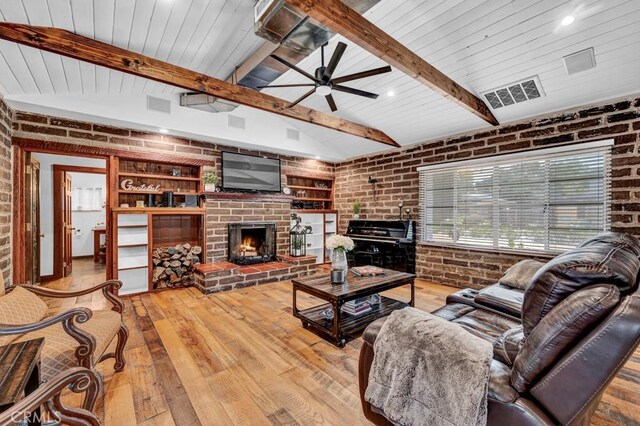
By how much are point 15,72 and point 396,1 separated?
12.4 ft

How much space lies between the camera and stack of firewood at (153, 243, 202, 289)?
14.7 ft

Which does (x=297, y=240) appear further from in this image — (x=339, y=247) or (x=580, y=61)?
(x=580, y=61)

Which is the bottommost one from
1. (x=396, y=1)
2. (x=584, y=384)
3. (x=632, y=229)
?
(x=584, y=384)

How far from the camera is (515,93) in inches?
137

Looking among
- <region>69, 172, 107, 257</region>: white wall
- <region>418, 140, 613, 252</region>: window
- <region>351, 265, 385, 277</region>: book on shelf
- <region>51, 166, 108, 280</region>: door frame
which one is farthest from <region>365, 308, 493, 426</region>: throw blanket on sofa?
<region>69, 172, 107, 257</region>: white wall

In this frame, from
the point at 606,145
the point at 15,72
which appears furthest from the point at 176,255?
the point at 606,145

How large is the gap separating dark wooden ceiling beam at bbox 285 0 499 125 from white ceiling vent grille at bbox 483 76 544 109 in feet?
0.71

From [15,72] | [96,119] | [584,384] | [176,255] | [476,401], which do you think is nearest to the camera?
[584,384]

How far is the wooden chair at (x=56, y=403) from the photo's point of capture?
89 centimetres

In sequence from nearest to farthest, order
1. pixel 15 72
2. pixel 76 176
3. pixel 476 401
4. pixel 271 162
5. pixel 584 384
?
pixel 584 384, pixel 476 401, pixel 15 72, pixel 271 162, pixel 76 176

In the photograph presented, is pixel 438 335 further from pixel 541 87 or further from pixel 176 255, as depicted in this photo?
pixel 176 255

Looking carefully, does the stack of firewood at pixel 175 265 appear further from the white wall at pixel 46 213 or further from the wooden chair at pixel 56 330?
the wooden chair at pixel 56 330

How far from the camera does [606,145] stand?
10.9ft

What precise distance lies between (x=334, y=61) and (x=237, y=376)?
2856mm
